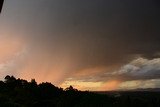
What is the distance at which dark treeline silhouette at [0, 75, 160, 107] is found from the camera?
158 meters

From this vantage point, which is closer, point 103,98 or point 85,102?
point 85,102

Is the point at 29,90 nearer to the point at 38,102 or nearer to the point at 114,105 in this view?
the point at 38,102

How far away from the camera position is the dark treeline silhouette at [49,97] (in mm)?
158250

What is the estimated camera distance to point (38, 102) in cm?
16625

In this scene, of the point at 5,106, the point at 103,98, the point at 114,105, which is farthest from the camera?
the point at 103,98

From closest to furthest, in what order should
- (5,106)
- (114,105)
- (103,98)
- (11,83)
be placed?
(5,106) → (114,105) → (103,98) → (11,83)

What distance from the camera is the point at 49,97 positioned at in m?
182

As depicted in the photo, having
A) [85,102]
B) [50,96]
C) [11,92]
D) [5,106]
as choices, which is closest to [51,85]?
[50,96]

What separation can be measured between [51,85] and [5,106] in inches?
2463

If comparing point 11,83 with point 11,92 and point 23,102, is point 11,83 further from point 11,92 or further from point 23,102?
point 23,102

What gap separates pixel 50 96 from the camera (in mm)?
182375

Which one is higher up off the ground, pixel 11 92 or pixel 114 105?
pixel 11 92

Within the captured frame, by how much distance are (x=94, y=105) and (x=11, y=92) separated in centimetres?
4704

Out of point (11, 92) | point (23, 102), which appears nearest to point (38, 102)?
point (23, 102)
